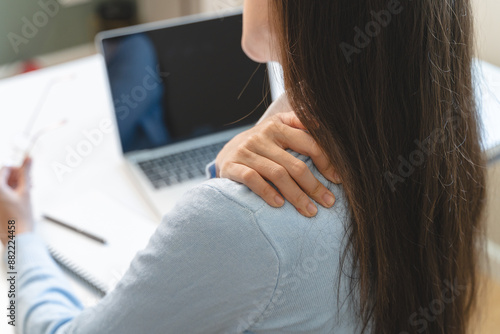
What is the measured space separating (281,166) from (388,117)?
0.14 m

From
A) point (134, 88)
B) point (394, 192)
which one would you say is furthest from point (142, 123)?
point (394, 192)

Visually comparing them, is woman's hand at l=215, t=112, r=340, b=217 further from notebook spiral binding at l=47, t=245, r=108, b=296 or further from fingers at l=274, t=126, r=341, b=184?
notebook spiral binding at l=47, t=245, r=108, b=296

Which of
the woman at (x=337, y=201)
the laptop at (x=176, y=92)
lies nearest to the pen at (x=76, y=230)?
the laptop at (x=176, y=92)

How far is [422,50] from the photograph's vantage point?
2.06 feet

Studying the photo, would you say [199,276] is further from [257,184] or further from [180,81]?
[180,81]

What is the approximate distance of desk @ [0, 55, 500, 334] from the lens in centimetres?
114

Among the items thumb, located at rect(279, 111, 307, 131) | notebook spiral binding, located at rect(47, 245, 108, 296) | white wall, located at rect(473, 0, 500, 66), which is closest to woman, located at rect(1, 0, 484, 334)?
thumb, located at rect(279, 111, 307, 131)

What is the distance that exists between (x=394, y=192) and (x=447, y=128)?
0.11 meters

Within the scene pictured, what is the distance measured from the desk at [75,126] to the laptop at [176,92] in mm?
55

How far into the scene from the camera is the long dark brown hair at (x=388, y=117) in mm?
611

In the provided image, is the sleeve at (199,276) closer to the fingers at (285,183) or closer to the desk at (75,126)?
the fingers at (285,183)

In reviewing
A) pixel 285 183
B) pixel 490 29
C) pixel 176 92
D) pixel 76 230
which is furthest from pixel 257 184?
pixel 490 29

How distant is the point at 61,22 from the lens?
271 cm

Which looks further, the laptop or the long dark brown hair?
the laptop
